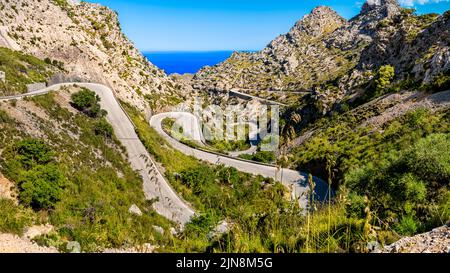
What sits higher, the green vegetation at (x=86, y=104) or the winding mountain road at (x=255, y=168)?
the green vegetation at (x=86, y=104)

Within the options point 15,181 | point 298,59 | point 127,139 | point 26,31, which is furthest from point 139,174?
point 298,59

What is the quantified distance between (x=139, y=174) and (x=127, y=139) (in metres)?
7.57

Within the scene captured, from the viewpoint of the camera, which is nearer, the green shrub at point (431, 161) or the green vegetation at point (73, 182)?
the green shrub at point (431, 161)

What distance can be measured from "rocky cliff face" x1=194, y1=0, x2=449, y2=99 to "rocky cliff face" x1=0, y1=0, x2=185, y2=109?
4534 cm

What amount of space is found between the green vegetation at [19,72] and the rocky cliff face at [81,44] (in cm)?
344

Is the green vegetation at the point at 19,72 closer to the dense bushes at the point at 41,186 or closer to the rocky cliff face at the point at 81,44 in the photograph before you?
the rocky cliff face at the point at 81,44

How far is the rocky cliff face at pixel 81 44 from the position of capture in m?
54.0

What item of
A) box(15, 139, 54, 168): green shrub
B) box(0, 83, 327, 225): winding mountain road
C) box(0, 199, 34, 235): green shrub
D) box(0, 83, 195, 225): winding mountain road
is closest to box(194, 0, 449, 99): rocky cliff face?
box(0, 83, 327, 225): winding mountain road

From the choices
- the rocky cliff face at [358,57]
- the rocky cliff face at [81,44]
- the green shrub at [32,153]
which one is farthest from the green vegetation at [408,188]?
the rocky cliff face at [81,44]

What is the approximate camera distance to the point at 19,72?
3944 cm

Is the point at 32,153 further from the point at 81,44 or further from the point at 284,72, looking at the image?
the point at 284,72

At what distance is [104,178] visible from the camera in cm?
2580

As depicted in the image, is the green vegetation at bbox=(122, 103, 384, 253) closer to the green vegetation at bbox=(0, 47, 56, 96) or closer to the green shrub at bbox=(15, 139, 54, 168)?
the green shrub at bbox=(15, 139, 54, 168)
